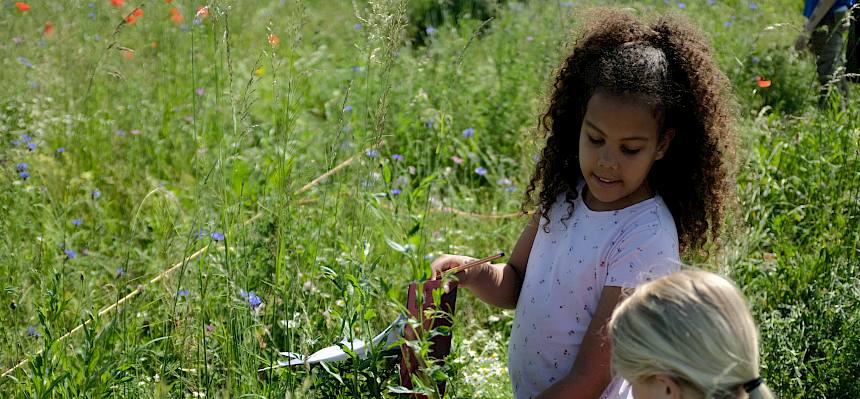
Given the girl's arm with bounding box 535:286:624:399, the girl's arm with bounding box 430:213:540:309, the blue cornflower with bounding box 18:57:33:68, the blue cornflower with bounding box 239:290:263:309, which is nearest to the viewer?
the girl's arm with bounding box 535:286:624:399

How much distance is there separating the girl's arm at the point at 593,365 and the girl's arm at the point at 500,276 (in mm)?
337

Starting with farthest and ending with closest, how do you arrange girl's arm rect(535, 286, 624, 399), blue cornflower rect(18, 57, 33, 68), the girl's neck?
1. blue cornflower rect(18, 57, 33, 68)
2. the girl's neck
3. girl's arm rect(535, 286, 624, 399)

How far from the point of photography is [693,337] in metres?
1.46

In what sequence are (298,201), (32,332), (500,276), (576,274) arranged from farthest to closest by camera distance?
(298,201) → (32,332) → (500,276) → (576,274)

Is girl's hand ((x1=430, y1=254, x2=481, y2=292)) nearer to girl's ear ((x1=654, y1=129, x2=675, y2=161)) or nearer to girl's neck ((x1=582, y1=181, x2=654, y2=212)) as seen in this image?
girl's neck ((x1=582, y1=181, x2=654, y2=212))

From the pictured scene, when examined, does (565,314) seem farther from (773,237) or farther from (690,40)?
(773,237)

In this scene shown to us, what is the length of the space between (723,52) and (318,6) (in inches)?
113

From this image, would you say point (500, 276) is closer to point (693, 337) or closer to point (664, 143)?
point (664, 143)

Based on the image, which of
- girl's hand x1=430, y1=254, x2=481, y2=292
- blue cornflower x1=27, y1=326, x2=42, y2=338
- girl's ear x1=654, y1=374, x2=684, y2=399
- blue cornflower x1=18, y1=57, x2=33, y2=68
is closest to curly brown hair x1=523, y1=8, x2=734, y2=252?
girl's hand x1=430, y1=254, x2=481, y2=292

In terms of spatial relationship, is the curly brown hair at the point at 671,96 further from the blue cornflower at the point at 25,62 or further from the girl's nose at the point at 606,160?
the blue cornflower at the point at 25,62

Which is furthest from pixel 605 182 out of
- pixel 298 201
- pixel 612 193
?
pixel 298 201

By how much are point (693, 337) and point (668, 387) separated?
0.09 meters

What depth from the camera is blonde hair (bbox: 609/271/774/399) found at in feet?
4.78

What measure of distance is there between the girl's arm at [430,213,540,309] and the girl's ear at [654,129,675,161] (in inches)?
14.7
